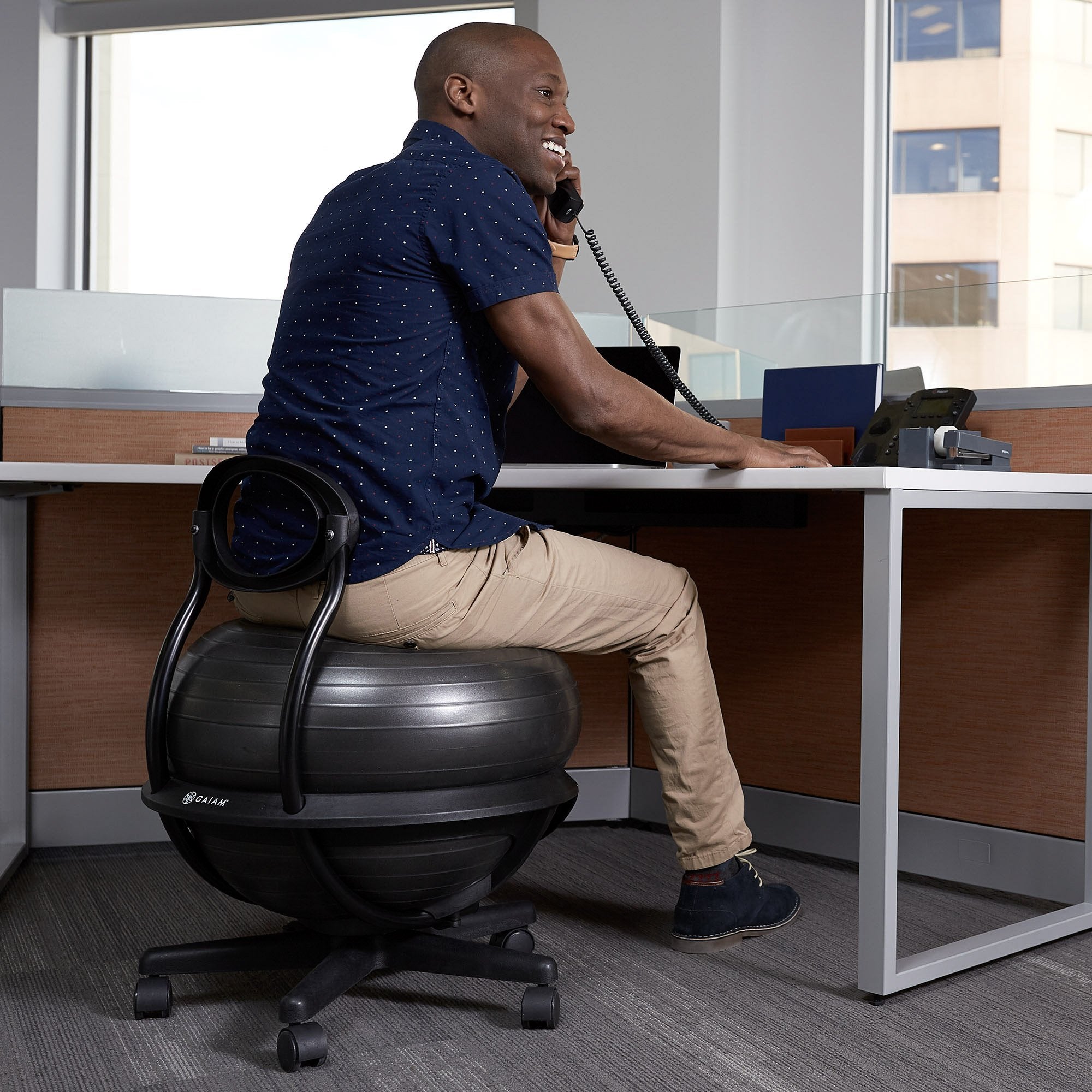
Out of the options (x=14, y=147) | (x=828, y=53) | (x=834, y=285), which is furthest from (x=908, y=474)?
(x=14, y=147)

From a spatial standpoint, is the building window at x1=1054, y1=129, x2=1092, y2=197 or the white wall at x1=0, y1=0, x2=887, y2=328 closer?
the white wall at x1=0, y1=0, x2=887, y2=328

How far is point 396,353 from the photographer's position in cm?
143

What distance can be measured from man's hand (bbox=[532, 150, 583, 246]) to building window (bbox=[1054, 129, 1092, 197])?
2904 millimetres

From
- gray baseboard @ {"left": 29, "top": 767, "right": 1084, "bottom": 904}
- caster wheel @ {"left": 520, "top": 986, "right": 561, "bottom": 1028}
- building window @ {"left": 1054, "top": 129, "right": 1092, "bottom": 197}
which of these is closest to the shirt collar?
caster wheel @ {"left": 520, "top": 986, "right": 561, "bottom": 1028}

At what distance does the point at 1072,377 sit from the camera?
6.81 ft

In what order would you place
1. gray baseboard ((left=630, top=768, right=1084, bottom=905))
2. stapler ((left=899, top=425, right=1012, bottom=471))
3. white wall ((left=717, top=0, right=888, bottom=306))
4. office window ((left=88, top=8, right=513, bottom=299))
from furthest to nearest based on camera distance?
office window ((left=88, top=8, right=513, bottom=299)) < white wall ((left=717, top=0, right=888, bottom=306)) < gray baseboard ((left=630, top=768, right=1084, bottom=905)) < stapler ((left=899, top=425, right=1012, bottom=471))

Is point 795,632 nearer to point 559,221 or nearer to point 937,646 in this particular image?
point 937,646

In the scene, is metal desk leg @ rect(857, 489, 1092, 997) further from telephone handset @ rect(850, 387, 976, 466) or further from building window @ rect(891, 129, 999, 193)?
building window @ rect(891, 129, 999, 193)

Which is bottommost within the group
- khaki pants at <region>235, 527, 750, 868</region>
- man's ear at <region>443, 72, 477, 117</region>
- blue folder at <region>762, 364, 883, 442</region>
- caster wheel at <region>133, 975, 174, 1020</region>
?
caster wheel at <region>133, 975, 174, 1020</region>

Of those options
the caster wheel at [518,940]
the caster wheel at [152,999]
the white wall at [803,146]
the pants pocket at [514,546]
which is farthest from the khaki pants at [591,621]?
the white wall at [803,146]

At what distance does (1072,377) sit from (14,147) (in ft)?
13.8

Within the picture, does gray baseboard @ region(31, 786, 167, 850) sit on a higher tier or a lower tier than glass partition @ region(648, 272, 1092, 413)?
lower

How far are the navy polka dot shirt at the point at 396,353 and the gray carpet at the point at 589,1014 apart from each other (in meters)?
0.58

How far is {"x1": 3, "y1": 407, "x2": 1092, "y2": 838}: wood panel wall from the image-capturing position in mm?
2076
